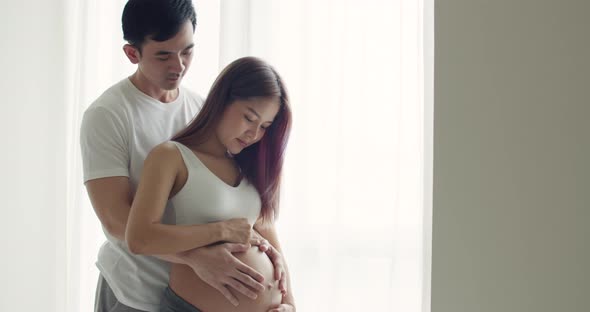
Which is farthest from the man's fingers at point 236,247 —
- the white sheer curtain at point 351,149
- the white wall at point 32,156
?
the white wall at point 32,156

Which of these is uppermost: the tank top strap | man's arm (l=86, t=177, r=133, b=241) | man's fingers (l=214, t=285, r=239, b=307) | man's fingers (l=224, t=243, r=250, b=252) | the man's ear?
the man's ear

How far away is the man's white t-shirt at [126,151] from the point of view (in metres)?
1.36

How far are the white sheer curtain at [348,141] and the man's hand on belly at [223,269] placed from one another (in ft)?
3.23

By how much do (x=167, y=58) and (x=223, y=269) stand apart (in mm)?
471

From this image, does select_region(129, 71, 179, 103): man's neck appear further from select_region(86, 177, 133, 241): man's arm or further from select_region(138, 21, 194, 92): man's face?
select_region(86, 177, 133, 241): man's arm

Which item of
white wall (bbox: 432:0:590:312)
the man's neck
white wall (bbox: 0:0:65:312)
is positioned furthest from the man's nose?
white wall (bbox: 0:0:65:312)

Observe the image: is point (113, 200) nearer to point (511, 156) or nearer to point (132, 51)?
point (132, 51)

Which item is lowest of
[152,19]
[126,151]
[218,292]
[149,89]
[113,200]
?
[218,292]

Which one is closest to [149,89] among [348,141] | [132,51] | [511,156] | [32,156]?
[132,51]

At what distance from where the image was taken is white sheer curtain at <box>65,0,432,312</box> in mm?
2230

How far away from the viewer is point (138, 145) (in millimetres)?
1417

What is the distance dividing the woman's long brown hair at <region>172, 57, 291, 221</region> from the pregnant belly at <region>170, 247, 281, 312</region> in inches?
5.1

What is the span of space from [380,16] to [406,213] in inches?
27.5

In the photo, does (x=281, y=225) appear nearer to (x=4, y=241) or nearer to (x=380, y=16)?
(x=380, y=16)
